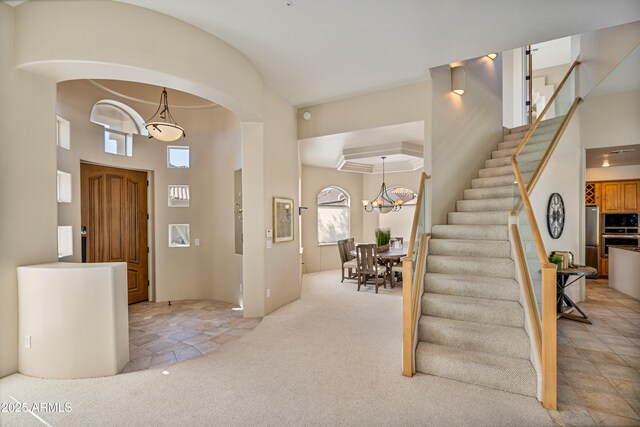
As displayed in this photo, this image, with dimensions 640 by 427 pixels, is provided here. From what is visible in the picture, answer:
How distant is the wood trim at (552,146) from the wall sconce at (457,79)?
1667 millimetres

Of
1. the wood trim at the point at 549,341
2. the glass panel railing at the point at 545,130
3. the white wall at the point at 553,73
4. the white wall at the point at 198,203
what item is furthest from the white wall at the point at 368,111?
the white wall at the point at 553,73

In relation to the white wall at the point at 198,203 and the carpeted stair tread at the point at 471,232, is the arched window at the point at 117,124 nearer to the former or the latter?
the white wall at the point at 198,203

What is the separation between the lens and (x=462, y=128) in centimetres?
565

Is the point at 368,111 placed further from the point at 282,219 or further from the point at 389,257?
the point at 389,257

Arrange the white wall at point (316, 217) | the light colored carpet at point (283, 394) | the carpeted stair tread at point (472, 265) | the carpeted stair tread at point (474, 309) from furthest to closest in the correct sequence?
the white wall at point (316, 217) < the carpeted stair tread at point (472, 265) < the carpeted stair tread at point (474, 309) < the light colored carpet at point (283, 394)

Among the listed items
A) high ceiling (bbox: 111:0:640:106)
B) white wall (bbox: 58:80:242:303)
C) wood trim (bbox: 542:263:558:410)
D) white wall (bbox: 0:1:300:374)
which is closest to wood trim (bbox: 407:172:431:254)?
wood trim (bbox: 542:263:558:410)

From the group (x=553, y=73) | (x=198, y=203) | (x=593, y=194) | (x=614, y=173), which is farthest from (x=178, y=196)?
(x=553, y=73)

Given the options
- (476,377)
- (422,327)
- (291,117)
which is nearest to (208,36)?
(291,117)

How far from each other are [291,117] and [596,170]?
807 cm

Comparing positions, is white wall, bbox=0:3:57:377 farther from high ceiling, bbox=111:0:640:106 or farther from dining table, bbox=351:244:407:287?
dining table, bbox=351:244:407:287

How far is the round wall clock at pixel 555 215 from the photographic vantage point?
5.21m

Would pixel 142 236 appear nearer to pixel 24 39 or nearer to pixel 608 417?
pixel 24 39

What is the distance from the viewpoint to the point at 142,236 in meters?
5.75

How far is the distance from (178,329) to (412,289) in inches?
128
